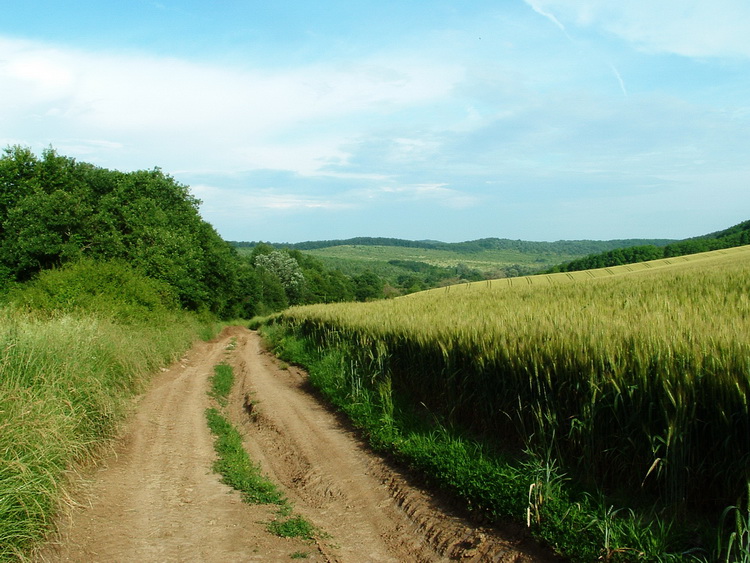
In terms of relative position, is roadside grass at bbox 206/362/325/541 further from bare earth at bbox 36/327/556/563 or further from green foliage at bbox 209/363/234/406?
green foliage at bbox 209/363/234/406

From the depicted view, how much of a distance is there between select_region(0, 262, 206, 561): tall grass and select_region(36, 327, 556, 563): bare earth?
1.00 ft

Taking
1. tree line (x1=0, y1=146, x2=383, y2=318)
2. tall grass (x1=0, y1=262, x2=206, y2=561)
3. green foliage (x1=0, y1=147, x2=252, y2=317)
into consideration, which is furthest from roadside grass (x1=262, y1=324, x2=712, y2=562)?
green foliage (x1=0, y1=147, x2=252, y2=317)

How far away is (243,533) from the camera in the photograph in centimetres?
545

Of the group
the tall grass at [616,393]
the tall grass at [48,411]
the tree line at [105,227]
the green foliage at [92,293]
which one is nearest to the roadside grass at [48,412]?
the tall grass at [48,411]

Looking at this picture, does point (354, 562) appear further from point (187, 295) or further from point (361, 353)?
point (187, 295)

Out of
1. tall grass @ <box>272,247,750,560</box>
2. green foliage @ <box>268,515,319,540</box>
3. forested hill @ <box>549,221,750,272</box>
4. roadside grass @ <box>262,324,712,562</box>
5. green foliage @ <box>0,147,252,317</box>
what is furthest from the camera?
forested hill @ <box>549,221,750,272</box>

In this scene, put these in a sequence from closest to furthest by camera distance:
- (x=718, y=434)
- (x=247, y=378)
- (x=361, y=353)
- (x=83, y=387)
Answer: (x=718, y=434) < (x=83, y=387) < (x=361, y=353) < (x=247, y=378)

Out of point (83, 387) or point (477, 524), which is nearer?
point (477, 524)

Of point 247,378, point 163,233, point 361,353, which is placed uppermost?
point 163,233

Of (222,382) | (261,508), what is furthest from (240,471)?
(222,382)

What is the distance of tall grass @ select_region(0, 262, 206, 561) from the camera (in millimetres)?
4703

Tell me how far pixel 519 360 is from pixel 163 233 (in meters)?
30.7

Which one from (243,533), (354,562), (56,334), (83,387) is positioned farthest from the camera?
(56,334)

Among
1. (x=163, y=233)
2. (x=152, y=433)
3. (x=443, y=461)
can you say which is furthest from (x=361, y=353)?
(x=163, y=233)
